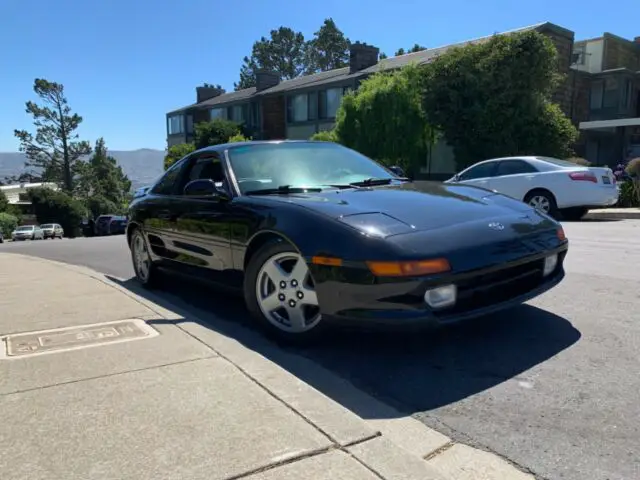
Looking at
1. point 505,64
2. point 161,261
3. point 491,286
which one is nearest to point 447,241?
point 491,286

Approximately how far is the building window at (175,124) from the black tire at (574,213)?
41112 mm

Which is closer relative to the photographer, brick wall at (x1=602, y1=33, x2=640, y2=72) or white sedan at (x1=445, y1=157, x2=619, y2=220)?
white sedan at (x1=445, y1=157, x2=619, y2=220)

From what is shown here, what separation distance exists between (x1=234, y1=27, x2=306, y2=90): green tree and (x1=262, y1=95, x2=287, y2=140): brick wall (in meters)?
38.5

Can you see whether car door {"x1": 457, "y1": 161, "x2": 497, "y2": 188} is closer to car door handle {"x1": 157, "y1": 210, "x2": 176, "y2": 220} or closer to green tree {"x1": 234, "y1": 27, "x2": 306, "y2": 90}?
car door handle {"x1": 157, "y1": 210, "x2": 176, "y2": 220}

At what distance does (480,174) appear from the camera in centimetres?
1211

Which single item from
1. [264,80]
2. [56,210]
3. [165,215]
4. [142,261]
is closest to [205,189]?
[165,215]

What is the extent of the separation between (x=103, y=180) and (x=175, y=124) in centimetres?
2598

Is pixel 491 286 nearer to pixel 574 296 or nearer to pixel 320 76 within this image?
pixel 574 296

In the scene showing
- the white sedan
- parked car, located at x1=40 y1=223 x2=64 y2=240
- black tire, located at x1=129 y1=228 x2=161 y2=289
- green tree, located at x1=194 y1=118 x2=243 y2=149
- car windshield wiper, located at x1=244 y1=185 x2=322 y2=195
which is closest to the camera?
car windshield wiper, located at x1=244 y1=185 x2=322 y2=195

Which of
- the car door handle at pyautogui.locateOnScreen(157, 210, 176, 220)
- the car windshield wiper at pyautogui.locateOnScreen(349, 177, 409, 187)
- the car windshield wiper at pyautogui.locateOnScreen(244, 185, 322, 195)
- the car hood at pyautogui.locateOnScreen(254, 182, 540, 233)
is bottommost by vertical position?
the car door handle at pyautogui.locateOnScreen(157, 210, 176, 220)

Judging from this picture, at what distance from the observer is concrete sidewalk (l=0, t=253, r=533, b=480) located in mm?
2160

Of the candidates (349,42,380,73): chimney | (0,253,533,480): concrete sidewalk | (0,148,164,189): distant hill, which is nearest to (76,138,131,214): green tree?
(0,148,164,189): distant hill

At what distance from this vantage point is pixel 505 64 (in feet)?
61.8

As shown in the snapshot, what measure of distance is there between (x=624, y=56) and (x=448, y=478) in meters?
36.0
